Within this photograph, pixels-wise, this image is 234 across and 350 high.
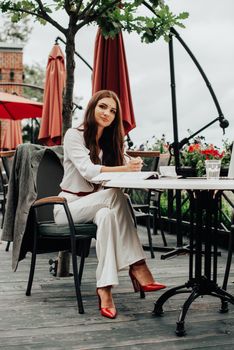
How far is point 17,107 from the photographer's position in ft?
28.7

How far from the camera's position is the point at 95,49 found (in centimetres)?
532

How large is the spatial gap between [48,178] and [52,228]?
2.58 feet

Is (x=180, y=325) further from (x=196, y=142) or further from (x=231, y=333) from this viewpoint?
(x=196, y=142)

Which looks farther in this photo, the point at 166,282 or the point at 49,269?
the point at 49,269

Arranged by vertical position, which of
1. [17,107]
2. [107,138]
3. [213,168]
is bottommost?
[213,168]

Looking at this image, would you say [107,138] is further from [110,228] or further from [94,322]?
[94,322]

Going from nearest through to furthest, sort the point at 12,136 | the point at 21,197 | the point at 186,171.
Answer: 1. the point at 21,197
2. the point at 186,171
3. the point at 12,136

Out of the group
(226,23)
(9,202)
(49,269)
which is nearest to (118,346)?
(9,202)

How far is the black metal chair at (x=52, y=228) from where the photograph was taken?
332 cm

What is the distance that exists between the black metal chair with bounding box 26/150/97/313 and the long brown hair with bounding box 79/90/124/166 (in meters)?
0.42

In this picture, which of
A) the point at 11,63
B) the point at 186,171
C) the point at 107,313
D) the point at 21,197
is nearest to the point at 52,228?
the point at 21,197

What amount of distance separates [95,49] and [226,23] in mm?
2204

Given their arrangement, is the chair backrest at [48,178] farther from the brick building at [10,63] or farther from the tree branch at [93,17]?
the brick building at [10,63]

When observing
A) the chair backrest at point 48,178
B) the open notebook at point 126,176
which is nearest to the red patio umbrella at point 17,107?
the chair backrest at point 48,178
